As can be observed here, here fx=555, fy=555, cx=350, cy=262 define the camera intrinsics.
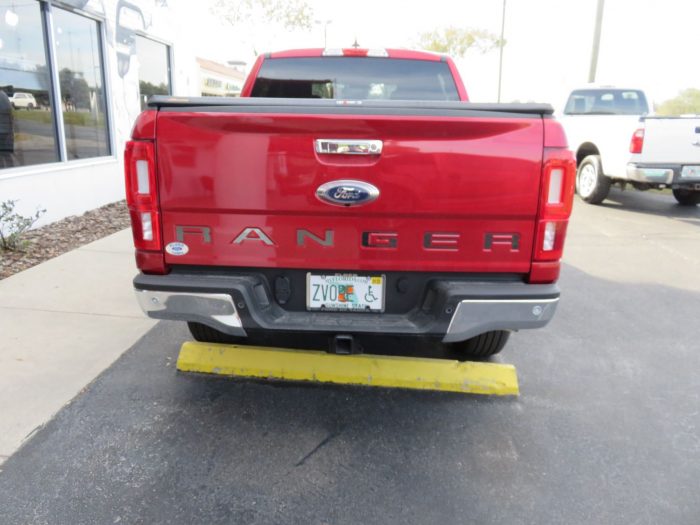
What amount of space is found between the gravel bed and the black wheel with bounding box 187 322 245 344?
276 centimetres

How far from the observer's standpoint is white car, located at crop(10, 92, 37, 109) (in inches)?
269

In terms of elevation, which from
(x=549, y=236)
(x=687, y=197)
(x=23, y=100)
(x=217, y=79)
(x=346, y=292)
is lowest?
(x=687, y=197)

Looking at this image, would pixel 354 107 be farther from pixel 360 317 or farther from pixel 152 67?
pixel 152 67

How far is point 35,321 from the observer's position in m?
4.23

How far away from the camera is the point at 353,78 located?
4.25m

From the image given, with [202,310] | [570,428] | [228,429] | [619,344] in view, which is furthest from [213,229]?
[619,344]

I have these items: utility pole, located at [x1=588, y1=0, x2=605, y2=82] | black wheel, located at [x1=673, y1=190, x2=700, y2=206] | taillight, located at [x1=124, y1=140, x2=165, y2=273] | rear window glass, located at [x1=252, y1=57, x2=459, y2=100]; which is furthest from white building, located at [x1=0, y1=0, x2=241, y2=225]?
utility pole, located at [x1=588, y1=0, x2=605, y2=82]

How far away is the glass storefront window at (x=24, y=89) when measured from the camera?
663 cm

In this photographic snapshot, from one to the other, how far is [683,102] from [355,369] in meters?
50.1

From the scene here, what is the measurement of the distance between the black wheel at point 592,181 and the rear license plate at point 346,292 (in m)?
8.29

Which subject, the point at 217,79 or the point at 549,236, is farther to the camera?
the point at 217,79

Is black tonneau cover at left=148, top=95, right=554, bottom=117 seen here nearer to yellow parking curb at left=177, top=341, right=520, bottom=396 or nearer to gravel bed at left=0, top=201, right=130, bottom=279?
yellow parking curb at left=177, top=341, right=520, bottom=396

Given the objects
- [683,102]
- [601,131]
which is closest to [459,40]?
[683,102]

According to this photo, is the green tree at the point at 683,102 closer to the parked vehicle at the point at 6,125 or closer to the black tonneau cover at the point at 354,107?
the parked vehicle at the point at 6,125
